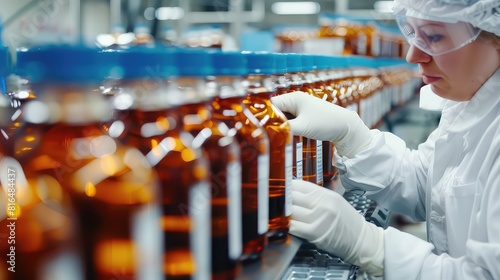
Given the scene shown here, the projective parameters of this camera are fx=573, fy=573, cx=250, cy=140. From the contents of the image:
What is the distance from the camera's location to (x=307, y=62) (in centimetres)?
139

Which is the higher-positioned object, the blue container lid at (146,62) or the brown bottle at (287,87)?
the blue container lid at (146,62)

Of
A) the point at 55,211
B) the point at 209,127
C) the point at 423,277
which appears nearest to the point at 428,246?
the point at 423,277

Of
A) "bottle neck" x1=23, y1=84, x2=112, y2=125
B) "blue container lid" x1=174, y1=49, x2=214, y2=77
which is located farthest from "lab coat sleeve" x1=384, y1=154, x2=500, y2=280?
"bottle neck" x1=23, y1=84, x2=112, y2=125

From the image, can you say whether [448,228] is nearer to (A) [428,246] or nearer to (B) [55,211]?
(A) [428,246]

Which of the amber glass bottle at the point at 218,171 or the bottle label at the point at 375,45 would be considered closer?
the amber glass bottle at the point at 218,171

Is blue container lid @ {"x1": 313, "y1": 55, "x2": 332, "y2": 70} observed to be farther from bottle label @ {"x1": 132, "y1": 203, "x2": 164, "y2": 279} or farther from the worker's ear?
bottle label @ {"x1": 132, "y1": 203, "x2": 164, "y2": 279}

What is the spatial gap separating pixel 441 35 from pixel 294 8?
873 cm

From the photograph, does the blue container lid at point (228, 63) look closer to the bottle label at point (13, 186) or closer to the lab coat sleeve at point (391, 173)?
the bottle label at point (13, 186)

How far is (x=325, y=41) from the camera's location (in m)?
2.91

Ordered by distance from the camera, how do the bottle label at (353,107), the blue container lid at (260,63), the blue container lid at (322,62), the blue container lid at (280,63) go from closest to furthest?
the blue container lid at (260,63), the blue container lid at (280,63), the blue container lid at (322,62), the bottle label at (353,107)

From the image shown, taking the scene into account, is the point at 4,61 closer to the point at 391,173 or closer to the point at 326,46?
the point at 391,173

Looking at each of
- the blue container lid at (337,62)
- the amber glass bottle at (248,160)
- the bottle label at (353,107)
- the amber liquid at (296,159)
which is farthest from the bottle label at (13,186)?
the bottle label at (353,107)

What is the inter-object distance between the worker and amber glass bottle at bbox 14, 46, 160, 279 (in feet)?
1.60

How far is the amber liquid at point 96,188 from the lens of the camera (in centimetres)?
61
